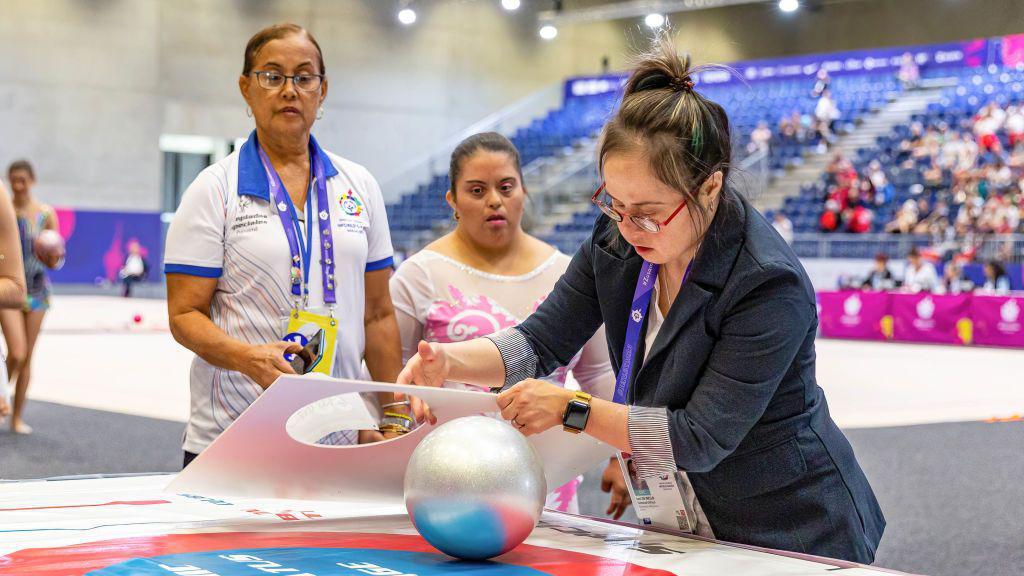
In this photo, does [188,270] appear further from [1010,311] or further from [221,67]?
[221,67]

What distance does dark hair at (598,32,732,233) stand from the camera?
159cm

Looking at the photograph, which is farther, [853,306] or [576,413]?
[853,306]

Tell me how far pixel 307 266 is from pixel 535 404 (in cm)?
88

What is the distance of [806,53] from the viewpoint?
876 inches

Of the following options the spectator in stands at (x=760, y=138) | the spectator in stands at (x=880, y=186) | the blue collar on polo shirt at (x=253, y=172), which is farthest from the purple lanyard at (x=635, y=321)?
the spectator in stands at (x=760, y=138)

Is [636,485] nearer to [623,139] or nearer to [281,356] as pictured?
[623,139]

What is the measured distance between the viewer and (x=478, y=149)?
2.74 meters

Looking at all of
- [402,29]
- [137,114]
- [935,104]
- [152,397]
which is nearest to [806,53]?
[935,104]

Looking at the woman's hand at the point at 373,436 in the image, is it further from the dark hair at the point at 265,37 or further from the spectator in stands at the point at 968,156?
the spectator in stands at the point at 968,156

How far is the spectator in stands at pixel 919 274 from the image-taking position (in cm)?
1366

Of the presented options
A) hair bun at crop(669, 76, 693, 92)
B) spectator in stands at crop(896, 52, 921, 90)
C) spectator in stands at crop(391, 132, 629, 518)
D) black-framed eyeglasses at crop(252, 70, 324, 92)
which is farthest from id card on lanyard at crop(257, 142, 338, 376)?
spectator in stands at crop(896, 52, 921, 90)

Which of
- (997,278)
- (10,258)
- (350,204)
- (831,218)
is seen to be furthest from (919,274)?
(10,258)

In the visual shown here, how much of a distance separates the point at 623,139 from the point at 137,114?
2032 cm

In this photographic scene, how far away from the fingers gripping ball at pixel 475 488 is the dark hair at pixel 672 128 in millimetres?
445
